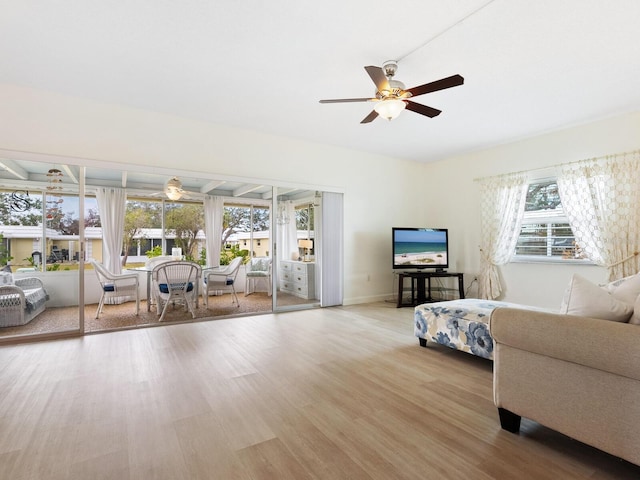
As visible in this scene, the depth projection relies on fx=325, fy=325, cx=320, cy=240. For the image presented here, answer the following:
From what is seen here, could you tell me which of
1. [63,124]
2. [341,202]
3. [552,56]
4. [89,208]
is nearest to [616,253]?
[552,56]

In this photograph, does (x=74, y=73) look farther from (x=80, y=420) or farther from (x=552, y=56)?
(x=552, y=56)

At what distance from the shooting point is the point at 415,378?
8.70 feet

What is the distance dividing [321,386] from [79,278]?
11.2ft

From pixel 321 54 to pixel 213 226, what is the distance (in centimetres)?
519

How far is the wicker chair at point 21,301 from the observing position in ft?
12.4

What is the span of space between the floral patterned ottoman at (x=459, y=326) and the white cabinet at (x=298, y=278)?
282cm

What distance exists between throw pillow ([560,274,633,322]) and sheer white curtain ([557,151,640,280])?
3.14 metres

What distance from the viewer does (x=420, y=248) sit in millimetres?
5902

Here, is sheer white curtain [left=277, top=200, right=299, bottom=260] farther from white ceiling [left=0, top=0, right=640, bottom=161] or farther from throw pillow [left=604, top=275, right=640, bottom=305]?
throw pillow [left=604, top=275, right=640, bottom=305]

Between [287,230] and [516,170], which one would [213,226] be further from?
[516,170]

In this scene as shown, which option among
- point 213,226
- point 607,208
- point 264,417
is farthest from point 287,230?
point 607,208

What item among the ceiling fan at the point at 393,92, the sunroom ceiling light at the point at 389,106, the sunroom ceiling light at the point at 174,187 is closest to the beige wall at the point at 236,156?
the sunroom ceiling light at the point at 174,187

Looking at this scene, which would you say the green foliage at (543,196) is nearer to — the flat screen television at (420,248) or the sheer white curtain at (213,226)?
the flat screen television at (420,248)

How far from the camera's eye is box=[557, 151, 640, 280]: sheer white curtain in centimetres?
400
